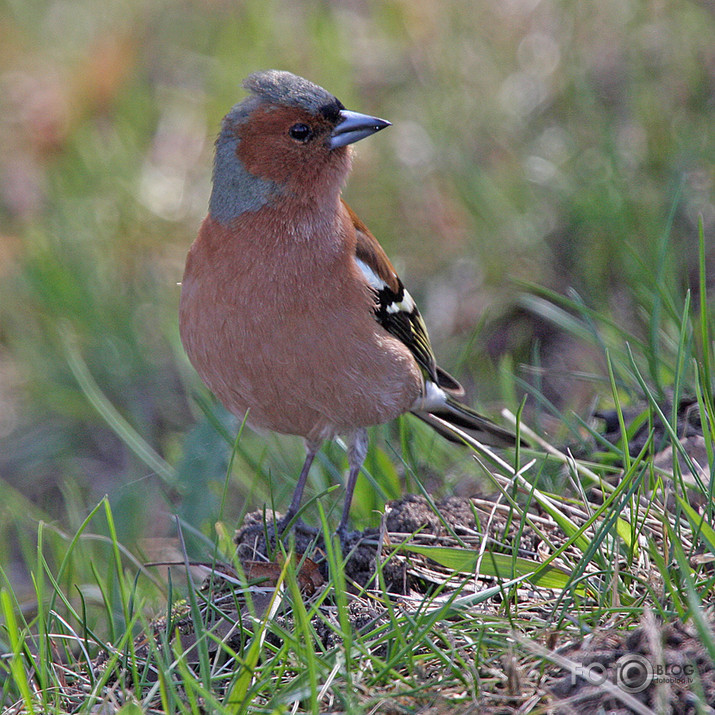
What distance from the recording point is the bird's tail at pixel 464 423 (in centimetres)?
400

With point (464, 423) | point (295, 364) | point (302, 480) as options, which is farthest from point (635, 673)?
point (464, 423)

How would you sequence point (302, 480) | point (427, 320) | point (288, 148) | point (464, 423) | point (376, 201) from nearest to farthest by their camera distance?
1. point (288, 148)
2. point (302, 480)
3. point (464, 423)
4. point (427, 320)
5. point (376, 201)

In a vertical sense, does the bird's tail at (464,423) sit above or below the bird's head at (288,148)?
below

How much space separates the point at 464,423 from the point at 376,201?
284 cm

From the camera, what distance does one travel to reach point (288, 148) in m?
3.55

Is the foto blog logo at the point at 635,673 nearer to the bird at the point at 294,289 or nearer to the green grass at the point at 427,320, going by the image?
the green grass at the point at 427,320

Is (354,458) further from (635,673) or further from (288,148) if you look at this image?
(635,673)

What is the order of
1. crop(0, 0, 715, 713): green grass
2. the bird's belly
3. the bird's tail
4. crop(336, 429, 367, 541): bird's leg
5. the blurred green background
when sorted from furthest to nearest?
1. the blurred green background
2. the bird's tail
3. crop(336, 429, 367, 541): bird's leg
4. the bird's belly
5. crop(0, 0, 715, 713): green grass

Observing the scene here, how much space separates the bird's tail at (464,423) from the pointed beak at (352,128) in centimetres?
121

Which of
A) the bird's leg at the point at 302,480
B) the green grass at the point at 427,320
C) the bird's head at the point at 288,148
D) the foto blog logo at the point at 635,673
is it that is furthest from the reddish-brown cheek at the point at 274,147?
the foto blog logo at the point at 635,673

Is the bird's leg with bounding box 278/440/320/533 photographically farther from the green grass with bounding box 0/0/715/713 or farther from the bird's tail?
the bird's tail

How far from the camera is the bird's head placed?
3523mm

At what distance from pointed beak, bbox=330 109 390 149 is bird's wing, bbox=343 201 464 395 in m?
0.31

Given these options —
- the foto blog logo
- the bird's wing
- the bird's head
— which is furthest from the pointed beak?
the foto blog logo
